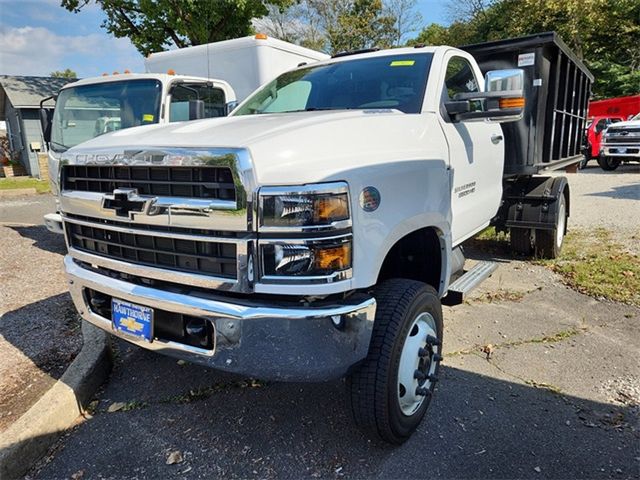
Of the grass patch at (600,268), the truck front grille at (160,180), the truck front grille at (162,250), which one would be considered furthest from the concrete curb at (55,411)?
the grass patch at (600,268)

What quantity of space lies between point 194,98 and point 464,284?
4.51m

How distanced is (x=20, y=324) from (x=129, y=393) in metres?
1.59

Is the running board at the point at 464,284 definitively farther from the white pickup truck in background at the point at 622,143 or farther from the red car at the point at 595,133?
the red car at the point at 595,133

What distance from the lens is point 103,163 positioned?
2436mm

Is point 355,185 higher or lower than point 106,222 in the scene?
higher

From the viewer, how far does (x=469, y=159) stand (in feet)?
11.5

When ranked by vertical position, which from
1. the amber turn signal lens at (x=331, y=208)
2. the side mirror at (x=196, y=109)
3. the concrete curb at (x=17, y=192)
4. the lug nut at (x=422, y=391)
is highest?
the side mirror at (x=196, y=109)

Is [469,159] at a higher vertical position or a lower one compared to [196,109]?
lower

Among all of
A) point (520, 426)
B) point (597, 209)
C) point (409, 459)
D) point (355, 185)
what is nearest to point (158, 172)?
point (355, 185)

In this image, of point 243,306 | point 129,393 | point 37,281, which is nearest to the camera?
point 243,306

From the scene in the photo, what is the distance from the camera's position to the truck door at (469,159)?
3.24 m

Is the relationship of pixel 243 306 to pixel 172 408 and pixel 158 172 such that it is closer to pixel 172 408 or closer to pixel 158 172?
pixel 158 172

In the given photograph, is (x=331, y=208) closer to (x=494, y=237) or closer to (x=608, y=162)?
(x=494, y=237)

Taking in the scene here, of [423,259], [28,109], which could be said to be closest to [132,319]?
[423,259]
